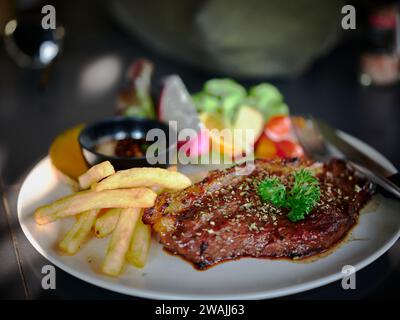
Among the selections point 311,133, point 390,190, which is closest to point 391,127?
point 311,133

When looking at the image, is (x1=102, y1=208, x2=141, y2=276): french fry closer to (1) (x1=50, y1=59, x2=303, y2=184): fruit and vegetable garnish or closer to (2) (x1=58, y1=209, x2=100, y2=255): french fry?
(2) (x1=58, y1=209, x2=100, y2=255): french fry

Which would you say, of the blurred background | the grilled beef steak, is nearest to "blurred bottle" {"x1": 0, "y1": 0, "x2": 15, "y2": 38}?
the blurred background

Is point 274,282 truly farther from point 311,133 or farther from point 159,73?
point 159,73

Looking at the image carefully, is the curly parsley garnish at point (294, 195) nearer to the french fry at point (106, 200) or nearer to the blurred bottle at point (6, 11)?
the french fry at point (106, 200)

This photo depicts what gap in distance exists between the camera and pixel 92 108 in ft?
11.3

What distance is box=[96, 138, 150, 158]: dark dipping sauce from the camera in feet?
8.04

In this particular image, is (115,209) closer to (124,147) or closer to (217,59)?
(124,147)

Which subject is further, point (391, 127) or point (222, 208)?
point (391, 127)

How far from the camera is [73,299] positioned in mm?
1904

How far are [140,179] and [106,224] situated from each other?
0.60 feet

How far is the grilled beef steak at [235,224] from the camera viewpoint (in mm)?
1960

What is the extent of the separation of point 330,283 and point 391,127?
1.47m
